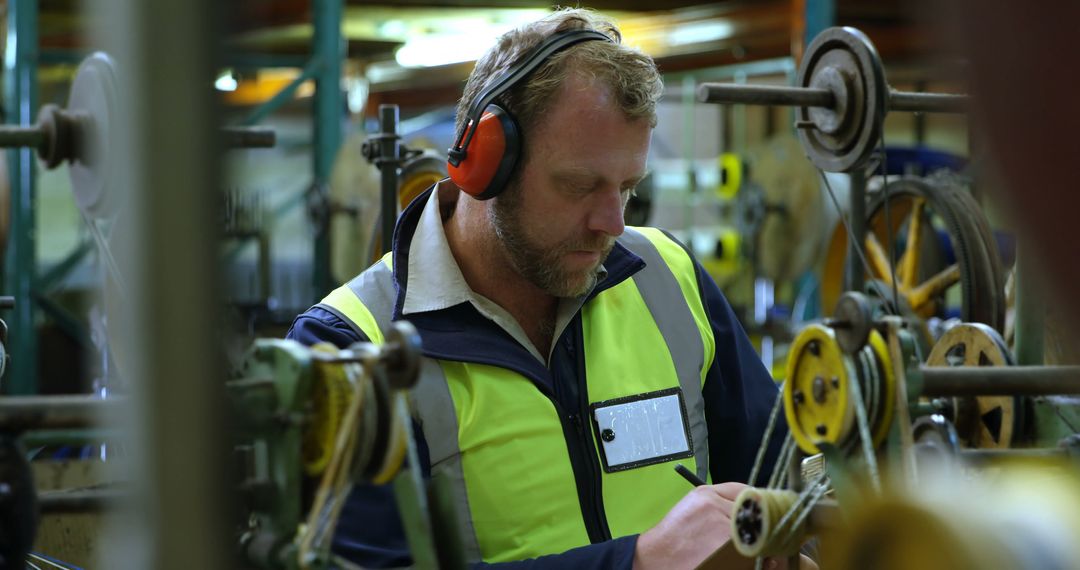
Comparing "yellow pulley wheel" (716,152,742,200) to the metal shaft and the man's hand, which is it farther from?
the man's hand

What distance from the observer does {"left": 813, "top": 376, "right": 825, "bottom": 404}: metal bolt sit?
3.25 feet

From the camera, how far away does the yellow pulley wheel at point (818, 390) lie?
3.13 feet

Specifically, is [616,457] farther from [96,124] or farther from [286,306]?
[286,306]

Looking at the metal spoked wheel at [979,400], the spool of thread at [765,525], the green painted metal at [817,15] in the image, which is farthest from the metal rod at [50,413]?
the green painted metal at [817,15]

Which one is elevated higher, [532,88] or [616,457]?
[532,88]

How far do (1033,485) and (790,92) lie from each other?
1071 millimetres

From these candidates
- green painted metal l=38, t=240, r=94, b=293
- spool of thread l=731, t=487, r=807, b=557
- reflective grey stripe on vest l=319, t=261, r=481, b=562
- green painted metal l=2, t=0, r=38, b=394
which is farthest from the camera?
green painted metal l=38, t=240, r=94, b=293

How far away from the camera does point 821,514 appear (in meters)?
0.92

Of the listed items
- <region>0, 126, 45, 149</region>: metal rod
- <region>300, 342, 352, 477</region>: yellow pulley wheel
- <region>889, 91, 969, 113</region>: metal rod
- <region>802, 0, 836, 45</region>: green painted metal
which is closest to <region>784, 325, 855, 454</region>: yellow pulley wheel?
<region>300, 342, 352, 477</region>: yellow pulley wheel

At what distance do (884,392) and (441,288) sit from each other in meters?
0.69

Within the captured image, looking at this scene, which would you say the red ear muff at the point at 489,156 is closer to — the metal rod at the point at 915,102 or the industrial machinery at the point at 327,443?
the metal rod at the point at 915,102

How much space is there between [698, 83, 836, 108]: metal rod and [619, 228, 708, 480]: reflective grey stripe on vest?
0.23m

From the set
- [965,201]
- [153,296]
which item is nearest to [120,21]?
[153,296]

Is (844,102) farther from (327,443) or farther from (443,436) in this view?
(327,443)
